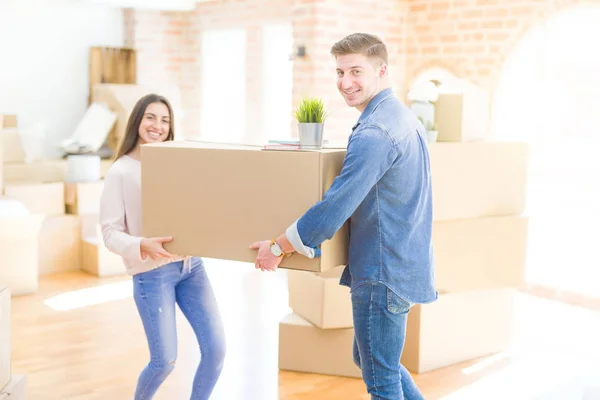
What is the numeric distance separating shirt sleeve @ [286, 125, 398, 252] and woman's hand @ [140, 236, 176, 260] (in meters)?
0.46

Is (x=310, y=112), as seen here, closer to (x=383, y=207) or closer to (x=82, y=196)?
(x=383, y=207)

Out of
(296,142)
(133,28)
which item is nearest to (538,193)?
(296,142)

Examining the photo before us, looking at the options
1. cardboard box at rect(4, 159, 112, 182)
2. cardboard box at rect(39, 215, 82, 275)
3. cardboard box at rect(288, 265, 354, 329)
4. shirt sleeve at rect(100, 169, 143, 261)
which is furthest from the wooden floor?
shirt sleeve at rect(100, 169, 143, 261)

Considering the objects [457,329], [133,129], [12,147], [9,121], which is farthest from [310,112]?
[9,121]

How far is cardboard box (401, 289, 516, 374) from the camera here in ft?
11.4

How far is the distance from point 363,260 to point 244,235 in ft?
1.10

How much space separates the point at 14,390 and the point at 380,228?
153 cm

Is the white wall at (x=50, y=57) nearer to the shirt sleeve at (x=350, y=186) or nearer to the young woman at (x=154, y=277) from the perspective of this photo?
the young woman at (x=154, y=277)

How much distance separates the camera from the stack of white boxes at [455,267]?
3.39m

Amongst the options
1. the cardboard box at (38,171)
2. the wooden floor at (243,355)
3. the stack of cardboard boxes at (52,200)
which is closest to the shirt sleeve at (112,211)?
the wooden floor at (243,355)

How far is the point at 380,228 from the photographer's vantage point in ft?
6.41

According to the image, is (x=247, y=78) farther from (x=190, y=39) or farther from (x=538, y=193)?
(x=538, y=193)

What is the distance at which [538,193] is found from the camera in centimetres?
498

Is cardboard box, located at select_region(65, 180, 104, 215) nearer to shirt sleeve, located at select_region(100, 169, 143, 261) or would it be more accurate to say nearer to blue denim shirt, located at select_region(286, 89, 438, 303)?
shirt sleeve, located at select_region(100, 169, 143, 261)
